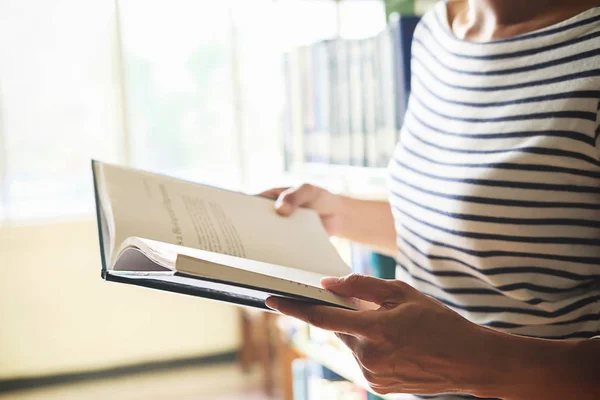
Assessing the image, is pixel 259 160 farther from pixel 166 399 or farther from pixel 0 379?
pixel 0 379

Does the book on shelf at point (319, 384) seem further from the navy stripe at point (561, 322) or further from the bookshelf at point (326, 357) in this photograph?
the navy stripe at point (561, 322)

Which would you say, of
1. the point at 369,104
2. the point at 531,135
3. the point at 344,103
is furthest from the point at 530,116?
the point at 344,103

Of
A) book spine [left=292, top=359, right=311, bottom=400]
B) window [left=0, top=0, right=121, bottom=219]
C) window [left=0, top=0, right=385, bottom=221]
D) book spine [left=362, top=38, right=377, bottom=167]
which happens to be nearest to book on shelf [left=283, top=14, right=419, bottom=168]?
book spine [left=362, top=38, right=377, bottom=167]

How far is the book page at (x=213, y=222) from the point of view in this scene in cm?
67

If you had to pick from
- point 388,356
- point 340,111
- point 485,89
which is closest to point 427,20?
point 485,89

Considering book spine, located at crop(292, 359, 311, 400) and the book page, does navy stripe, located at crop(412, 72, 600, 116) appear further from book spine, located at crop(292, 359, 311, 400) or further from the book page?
book spine, located at crop(292, 359, 311, 400)

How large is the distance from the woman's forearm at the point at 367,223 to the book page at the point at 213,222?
3.2 inches

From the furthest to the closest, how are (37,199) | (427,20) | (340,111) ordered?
(37,199), (340,111), (427,20)

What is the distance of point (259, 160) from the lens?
3.17m

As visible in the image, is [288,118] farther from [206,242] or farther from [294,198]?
[206,242]

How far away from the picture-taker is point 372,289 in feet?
1.94

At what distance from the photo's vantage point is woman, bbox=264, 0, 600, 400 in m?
0.60

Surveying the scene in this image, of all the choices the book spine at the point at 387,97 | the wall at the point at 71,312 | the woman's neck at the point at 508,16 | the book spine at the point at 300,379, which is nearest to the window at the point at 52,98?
the wall at the point at 71,312

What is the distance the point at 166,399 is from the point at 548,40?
2312 mm
